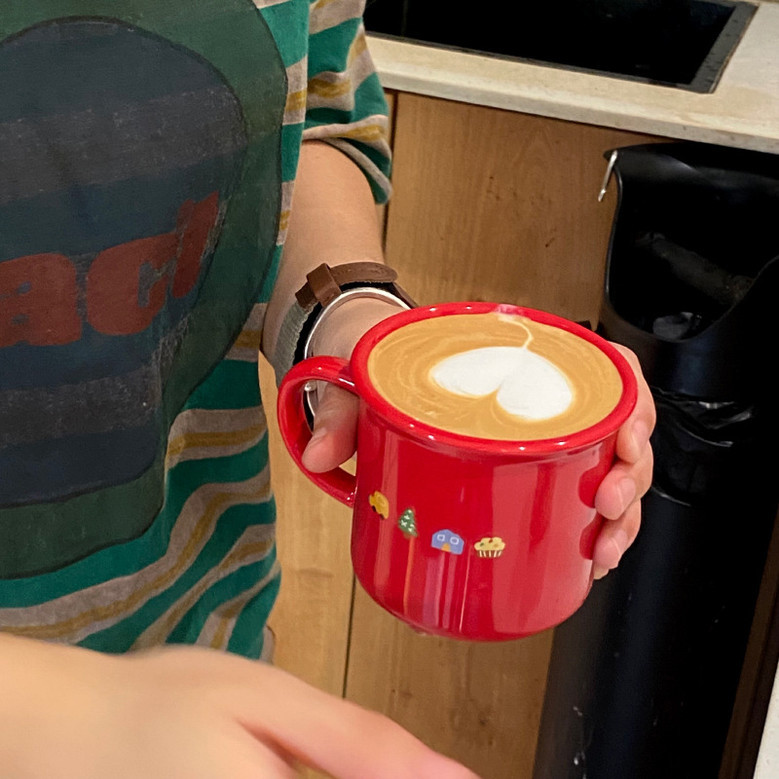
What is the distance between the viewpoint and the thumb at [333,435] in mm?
531

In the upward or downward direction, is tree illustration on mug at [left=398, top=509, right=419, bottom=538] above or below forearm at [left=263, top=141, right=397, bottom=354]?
below

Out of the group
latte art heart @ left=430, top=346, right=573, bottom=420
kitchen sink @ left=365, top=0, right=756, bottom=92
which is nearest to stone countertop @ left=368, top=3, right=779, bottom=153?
kitchen sink @ left=365, top=0, right=756, bottom=92

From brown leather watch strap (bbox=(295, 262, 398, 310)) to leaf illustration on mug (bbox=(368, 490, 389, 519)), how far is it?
170 millimetres

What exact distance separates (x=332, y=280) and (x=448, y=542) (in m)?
0.22

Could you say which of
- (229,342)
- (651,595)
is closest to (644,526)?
(651,595)

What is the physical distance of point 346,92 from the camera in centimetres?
70

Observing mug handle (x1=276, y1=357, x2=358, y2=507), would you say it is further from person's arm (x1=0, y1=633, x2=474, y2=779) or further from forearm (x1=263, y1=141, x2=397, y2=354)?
person's arm (x1=0, y1=633, x2=474, y2=779)

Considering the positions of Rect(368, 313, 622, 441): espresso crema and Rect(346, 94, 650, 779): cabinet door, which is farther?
Rect(346, 94, 650, 779): cabinet door

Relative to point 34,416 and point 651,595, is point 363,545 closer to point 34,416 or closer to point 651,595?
point 34,416

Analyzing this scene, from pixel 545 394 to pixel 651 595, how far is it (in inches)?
24.2

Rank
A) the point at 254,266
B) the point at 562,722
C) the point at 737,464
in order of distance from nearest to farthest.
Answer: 1. the point at 254,266
2. the point at 737,464
3. the point at 562,722

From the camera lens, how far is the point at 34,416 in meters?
0.53

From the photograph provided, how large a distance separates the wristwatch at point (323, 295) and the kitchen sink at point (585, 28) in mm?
Answer: 706

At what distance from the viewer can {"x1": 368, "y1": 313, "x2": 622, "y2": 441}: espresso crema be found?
1.53 ft
